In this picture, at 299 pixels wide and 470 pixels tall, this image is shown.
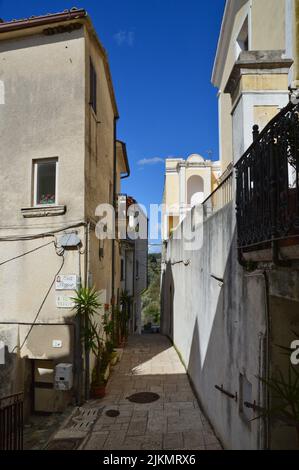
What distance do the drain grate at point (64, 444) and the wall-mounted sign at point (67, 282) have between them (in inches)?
130

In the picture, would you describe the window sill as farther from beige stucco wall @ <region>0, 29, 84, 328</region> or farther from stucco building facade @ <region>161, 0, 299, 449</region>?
stucco building facade @ <region>161, 0, 299, 449</region>

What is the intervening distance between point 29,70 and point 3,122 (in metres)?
1.56

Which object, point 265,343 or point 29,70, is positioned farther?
point 29,70

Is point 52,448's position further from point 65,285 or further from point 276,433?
point 276,433

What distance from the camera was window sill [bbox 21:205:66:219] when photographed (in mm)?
9023

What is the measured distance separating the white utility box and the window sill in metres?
3.68

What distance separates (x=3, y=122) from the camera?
959cm

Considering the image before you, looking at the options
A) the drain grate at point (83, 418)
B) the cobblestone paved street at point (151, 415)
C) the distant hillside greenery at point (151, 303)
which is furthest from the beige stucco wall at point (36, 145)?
the distant hillside greenery at point (151, 303)

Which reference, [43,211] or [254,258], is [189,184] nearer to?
[43,211]

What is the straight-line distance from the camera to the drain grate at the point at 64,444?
6.50 meters

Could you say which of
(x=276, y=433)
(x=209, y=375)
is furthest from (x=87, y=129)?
(x=276, y=433)

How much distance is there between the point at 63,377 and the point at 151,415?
217cm

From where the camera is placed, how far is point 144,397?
30.0 ft

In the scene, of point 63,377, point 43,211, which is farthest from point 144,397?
point 43,211
